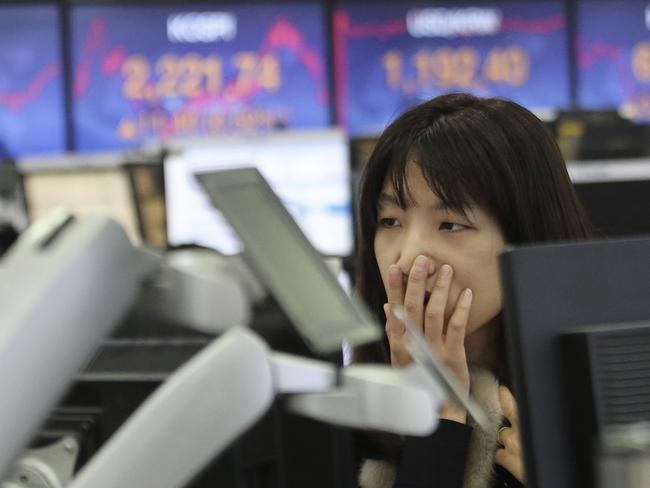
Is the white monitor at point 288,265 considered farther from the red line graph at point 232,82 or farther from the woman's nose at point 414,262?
the red line graph at point 232,82

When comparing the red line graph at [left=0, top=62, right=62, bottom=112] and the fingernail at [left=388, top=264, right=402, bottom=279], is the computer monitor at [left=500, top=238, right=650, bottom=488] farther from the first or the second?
the red line graph at [left=0, top=62, right=62, bottom=112]

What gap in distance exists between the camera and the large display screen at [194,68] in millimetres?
5719

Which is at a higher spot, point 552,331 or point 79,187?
point 552,331

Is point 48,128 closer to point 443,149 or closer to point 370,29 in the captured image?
point 370,29

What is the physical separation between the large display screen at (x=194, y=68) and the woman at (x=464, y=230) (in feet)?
14.6

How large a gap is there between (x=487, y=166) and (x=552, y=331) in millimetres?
519

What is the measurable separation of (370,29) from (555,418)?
17.0 ft

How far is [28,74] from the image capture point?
572cm

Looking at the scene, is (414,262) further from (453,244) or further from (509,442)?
(509,442)

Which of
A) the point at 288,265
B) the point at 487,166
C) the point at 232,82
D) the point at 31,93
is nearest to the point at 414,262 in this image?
the point at 487,166

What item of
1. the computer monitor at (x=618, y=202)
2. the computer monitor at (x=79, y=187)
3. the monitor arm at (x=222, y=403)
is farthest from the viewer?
the computer monitor at (x=79, y=187)

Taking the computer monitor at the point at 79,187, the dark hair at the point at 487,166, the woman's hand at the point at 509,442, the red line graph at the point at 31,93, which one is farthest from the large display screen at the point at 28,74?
the woman's hand at the point at 509,442

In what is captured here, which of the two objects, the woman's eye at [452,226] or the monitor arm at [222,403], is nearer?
the monitor arm at [222,403]

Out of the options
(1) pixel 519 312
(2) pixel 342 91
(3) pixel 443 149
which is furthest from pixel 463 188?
(2) pixel 342 91
